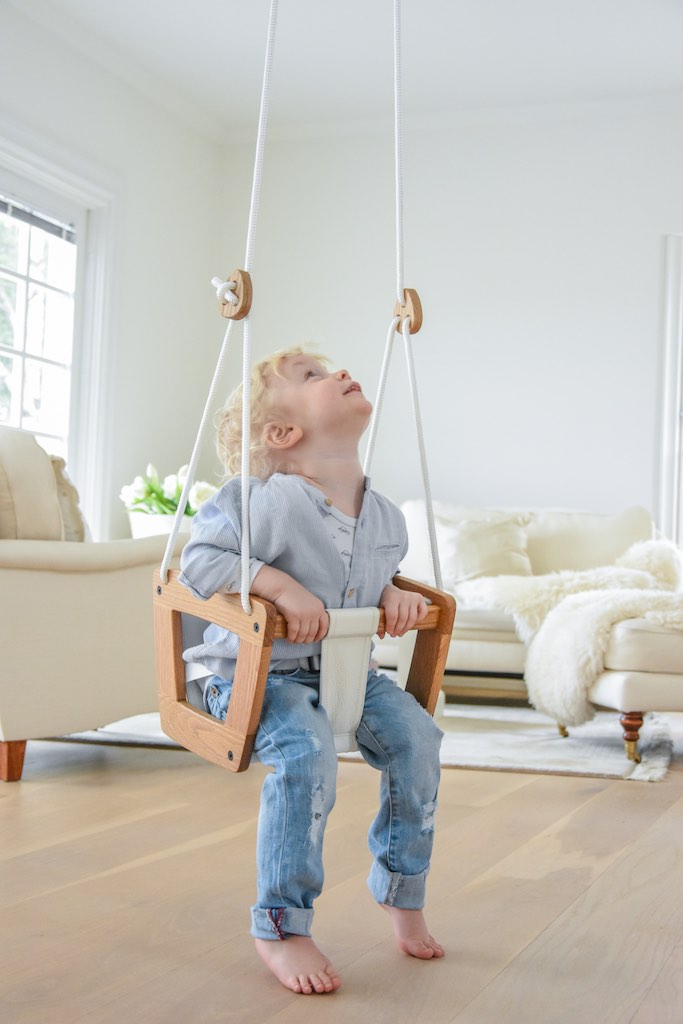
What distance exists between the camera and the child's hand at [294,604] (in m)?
1.51

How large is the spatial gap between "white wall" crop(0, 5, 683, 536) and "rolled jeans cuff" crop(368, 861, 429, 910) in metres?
3.80

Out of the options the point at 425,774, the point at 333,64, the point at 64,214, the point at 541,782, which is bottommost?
the point at 541,782

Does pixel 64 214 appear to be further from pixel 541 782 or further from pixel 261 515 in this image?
pixel 261 515

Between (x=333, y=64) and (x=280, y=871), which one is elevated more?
(x=333, y=64)

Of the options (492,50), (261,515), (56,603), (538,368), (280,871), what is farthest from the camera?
(538,368)

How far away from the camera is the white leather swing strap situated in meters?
1.57

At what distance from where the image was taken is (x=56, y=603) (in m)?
2.85

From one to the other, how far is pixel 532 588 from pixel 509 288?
2076 millimetres

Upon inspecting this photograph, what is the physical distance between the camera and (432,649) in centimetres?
170

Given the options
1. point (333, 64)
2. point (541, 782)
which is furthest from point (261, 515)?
point (333, 64)

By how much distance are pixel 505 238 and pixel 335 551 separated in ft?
14.4

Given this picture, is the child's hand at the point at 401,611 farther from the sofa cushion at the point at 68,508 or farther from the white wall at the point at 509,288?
the white wall at the point at 509,288

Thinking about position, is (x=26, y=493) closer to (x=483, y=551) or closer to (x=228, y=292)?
(x=228, y=292)

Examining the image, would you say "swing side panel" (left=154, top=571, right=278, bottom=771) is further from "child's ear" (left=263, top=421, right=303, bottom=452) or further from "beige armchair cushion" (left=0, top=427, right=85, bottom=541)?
"beige armchair cushion" (left=0, top=427, right=85, bottom=541)
